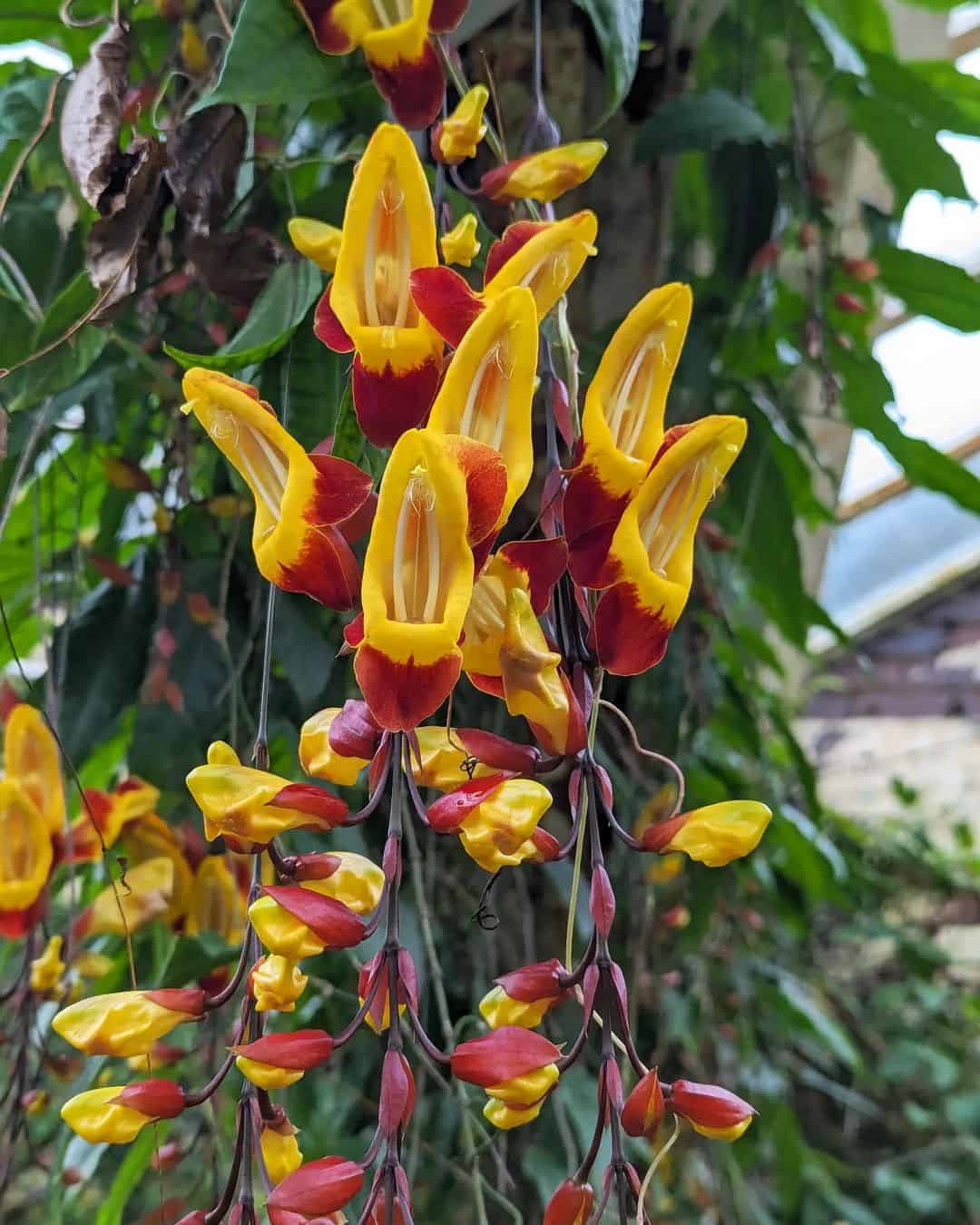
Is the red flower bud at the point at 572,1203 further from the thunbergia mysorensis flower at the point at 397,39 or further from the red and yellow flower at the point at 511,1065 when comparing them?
the thunbergia mysorensis flower at the point at 397,39

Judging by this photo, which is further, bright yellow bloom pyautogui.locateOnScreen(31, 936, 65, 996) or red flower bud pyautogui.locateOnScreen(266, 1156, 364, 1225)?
bright yellow bloom pyautogui.locateOnScreen(31, 936, 65, 996)

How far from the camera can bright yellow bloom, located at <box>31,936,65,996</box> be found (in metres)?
0.47

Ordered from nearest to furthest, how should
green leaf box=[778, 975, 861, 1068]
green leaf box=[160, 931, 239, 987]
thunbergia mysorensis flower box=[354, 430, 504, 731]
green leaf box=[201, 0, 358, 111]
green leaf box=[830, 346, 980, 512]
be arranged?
1. thunbergia mysorensis flower box=[354, 430, 504, 731]
2. green leaf box=[201, 0, 358, 111]
3. green leaf box=[160, 931, 239, 987]
4. green leaf box=[830, 346, 980, 512]
5. green leaf box=[778, 975, 861, 1068]

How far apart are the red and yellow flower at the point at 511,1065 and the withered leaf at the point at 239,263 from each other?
1.05 feet

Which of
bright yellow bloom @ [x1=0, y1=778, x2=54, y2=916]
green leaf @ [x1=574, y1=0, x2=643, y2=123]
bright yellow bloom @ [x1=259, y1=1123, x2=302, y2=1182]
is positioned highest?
green leaf @ [x1=574, y1=0, x2=643, y2=123]

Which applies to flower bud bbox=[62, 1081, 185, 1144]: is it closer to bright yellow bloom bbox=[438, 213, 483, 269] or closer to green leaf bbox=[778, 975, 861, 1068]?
bright yellow bloom bbox=[438, 213, 483, 269]

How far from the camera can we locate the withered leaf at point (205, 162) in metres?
0.40

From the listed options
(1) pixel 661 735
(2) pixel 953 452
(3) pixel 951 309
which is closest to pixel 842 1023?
(2) pixel 953 452

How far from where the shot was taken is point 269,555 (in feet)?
0.92

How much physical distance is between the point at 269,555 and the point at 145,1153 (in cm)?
44

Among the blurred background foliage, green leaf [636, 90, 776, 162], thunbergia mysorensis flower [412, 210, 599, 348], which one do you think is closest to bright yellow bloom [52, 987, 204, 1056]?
the blurred background foliage

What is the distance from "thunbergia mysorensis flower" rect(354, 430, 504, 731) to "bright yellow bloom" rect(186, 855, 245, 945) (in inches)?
13.3

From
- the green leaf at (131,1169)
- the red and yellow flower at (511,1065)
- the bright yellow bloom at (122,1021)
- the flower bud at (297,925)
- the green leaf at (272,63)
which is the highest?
the green leaf at (272,63)

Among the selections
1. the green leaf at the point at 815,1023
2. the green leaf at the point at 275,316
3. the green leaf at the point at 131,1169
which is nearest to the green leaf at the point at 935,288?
the green leaf at the point at 275,316
